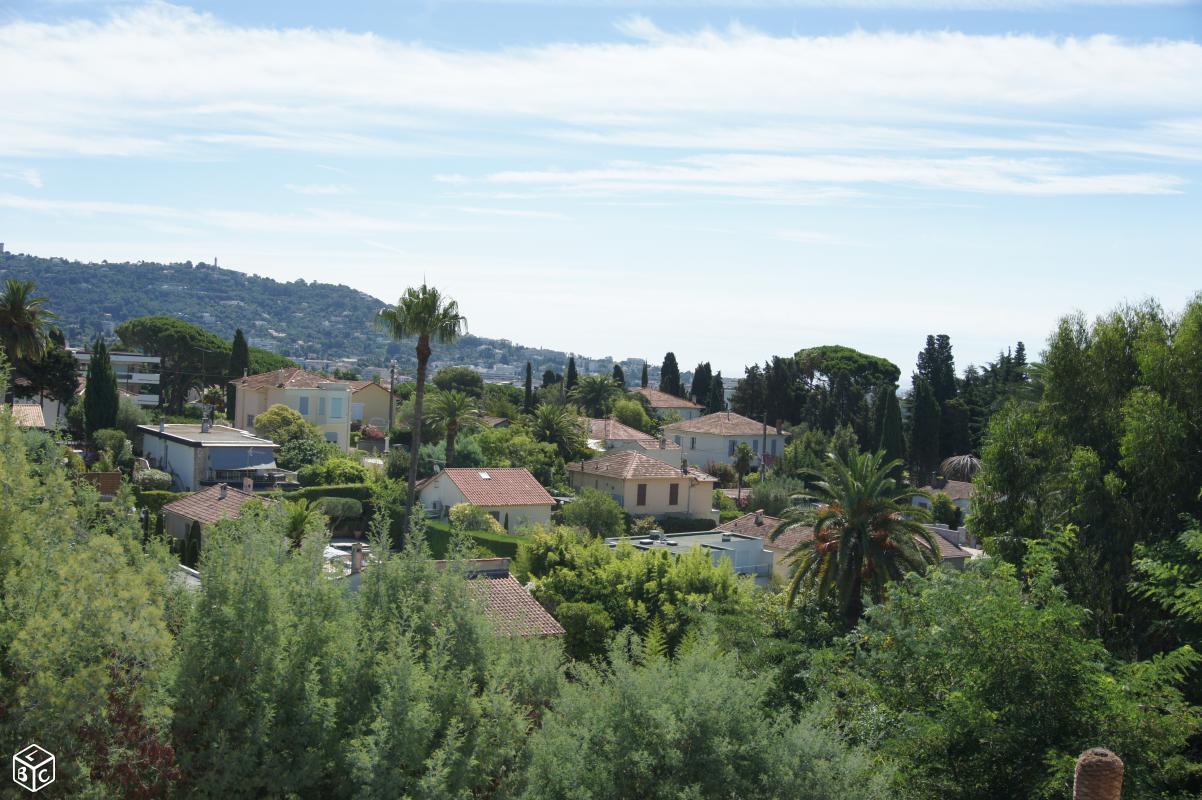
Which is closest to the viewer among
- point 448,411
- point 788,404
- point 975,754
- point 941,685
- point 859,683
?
point 975,754

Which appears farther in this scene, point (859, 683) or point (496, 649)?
point (859, 683)

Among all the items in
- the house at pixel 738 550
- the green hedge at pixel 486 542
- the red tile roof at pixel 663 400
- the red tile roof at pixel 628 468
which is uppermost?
the red tile roof at pixel 663 400

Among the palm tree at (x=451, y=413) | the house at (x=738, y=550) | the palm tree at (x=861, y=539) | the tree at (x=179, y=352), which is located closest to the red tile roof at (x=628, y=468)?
the palm tree at (x=451, y=413)

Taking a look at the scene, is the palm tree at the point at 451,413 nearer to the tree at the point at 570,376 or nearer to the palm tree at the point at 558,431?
the palm tree at the point at 558,431

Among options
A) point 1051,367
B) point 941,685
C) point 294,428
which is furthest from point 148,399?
point 941,685

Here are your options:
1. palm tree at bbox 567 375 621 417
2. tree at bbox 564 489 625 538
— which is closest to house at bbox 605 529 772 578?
tree at bbox 564 489 625 538

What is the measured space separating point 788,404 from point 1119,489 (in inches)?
2479

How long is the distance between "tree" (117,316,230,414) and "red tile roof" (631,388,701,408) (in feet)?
118

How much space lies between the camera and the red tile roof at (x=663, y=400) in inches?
3794

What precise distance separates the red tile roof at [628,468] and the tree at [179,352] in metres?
39.9

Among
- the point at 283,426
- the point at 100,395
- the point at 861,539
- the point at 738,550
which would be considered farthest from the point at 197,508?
the point at 861,539

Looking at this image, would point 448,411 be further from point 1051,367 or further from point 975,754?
point 975,754

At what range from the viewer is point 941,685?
1417 cm

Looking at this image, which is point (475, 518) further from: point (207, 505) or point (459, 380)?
point (459, 380)
